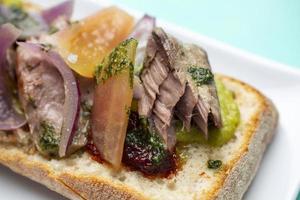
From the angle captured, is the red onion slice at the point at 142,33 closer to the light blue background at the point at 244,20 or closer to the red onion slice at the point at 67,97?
the red onion slice at the point at 67,97

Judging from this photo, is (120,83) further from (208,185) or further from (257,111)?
(257,111)

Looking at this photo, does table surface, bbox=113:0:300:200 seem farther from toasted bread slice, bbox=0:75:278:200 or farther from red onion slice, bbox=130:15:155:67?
toasted bread slice, bbox=0:75:278:200

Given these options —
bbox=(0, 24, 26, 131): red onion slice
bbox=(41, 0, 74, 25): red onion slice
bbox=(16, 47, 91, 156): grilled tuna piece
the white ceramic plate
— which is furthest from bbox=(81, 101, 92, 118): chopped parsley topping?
bbox=(41, 0, 74, 25): red onion slice

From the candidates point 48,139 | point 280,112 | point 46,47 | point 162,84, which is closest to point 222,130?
point 162,84

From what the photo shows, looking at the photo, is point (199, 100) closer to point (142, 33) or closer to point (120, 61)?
point (120, 61)

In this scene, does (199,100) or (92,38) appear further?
(92,38)

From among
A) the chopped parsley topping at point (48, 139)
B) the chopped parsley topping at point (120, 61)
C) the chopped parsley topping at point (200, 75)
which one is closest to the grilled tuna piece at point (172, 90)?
the chopped parsley topping at point (200, 75)
